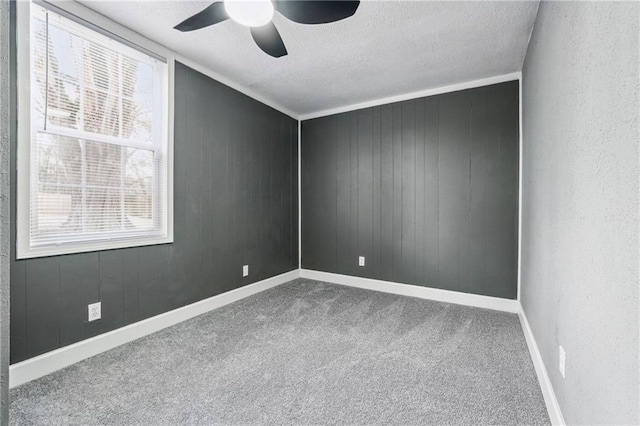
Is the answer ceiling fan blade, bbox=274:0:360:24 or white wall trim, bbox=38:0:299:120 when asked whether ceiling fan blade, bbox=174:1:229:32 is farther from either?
white wall trim, bbox=38:0:299:120

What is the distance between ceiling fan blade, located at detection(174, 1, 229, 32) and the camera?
162cm

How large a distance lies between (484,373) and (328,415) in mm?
1082

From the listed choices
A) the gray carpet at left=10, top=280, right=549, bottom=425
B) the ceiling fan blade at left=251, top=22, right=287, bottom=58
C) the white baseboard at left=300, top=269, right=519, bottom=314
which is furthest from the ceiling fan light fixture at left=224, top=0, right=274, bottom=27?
the white baseboard at left=300, top=269, right=519, bottom=314

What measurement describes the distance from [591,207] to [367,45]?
2046 mm

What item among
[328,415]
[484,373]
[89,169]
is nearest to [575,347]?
[484,373]

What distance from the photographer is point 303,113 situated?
168 inches

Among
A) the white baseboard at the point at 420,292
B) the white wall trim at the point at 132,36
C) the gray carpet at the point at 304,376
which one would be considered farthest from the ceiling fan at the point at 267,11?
the white baseboard at the point at 420,292

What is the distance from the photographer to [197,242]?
2.87 meters

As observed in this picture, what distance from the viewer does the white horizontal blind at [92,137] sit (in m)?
1.85

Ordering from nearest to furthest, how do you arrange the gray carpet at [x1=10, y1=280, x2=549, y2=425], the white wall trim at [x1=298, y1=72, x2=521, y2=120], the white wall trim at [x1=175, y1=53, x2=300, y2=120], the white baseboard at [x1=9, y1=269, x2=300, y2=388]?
the gray carpet at [x1=10, y1=280, x2=549, y2=425]
the white baseboard at [x1=9, y1=269, x2=300, y2=388]
the white wall trim at [x1=175, y1=53, x2=300, y2=120]
the white wall trim at [x1=298, y1=72, x2=521, y2=120]

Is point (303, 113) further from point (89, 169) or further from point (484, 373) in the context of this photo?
point (484, 373)

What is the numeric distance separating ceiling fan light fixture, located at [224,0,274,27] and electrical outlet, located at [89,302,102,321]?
85.7 inches

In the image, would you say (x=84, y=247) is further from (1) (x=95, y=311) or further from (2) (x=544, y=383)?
(2) (x=544, y=383)

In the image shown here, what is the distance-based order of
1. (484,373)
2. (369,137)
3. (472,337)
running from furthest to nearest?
(369,137), (472,337), (484,373)
